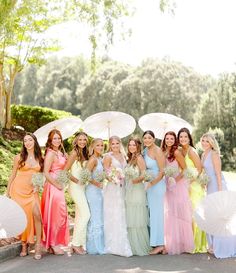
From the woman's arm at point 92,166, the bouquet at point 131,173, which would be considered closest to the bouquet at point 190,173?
the bouquet at point 131,173

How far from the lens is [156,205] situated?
8703mm

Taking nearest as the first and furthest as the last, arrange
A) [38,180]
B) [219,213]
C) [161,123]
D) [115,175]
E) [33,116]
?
1. [219,213]
2. [38,180]
3. [115,175]
4. [161,123]
5. [33,116]

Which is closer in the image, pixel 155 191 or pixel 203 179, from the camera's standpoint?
pixel 203 179

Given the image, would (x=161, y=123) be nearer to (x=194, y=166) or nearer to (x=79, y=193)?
(x=194, y=166)

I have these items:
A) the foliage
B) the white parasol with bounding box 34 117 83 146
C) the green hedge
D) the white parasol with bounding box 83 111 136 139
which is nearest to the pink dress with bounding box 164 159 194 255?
the white parasol with bounding box 83 111 136 139

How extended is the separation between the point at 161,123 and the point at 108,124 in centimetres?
100

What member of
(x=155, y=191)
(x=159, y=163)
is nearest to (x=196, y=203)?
(x=155, y=191)

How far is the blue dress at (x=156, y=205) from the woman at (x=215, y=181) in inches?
30.9

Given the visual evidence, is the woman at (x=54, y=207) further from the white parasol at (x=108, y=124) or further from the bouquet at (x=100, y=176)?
the white parasol at (x=108, y=124)

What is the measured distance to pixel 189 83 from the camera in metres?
51.5

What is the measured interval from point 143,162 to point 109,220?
1.12 metres

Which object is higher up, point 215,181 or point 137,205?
point 215,181

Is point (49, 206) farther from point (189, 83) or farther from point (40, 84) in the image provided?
point (40, 84)

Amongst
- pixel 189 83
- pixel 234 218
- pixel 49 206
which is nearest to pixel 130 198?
pixel 49 206
